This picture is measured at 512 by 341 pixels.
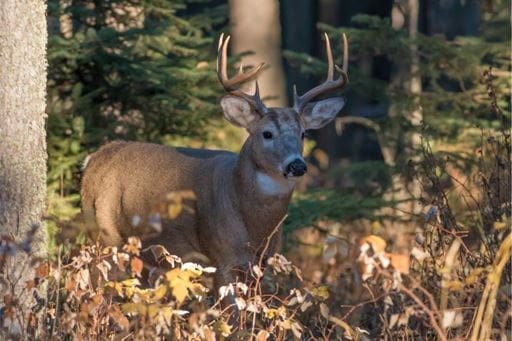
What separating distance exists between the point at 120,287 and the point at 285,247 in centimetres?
553

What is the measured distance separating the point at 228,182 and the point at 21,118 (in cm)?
215

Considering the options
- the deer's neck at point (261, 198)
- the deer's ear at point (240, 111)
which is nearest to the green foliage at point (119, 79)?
the deer's ear at point (240, 111)

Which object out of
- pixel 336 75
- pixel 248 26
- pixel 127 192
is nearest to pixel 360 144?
pixel 248 26

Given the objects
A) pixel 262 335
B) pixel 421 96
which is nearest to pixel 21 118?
pixel 262 335

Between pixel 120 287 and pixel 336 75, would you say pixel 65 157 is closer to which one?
pixel 336 75

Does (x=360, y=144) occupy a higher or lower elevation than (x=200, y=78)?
lower

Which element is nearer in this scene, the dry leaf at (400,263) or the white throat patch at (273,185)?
the dry leaf at (400,263)

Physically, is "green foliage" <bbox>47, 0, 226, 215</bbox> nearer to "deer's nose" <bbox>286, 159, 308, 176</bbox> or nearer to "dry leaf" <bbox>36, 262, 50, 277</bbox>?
"deer's nose" <bbox>286, 159, 308, 176</bbox>

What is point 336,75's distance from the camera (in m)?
12.9

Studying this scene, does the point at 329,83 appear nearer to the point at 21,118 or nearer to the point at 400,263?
the point at 21,118

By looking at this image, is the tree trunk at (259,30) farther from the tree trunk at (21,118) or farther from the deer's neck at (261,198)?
Answer: the tree trunk at (21,118)

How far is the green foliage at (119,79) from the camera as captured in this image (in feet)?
34.8

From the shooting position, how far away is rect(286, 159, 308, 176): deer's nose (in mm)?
8508

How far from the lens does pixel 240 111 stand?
9.22 m
